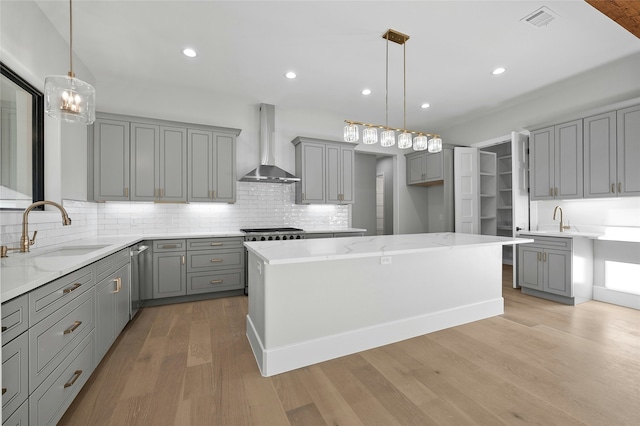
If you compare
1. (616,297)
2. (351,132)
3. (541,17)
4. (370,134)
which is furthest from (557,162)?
(351,132)

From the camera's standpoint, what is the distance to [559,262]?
3.69 m

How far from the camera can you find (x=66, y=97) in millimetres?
1814

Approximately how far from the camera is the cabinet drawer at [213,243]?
3754 mm

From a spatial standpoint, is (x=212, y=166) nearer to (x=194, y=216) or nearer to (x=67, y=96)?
(x=194, y=216)

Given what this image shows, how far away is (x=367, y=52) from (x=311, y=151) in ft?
Result: 6.02

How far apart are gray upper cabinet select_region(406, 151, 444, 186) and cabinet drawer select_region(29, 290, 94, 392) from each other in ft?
17.9

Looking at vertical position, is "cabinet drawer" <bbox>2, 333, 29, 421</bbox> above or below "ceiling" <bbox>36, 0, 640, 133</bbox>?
below

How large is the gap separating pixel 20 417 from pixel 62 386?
0.37 metres

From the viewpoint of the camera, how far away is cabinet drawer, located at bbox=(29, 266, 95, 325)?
131 cm

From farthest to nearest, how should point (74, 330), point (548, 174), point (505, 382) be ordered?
point (548, 174)
point (505, 382)
point (74, 330)

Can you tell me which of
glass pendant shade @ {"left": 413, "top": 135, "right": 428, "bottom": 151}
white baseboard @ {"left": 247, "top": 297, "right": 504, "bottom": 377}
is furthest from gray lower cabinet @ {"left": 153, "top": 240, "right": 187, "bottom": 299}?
glass pendant shade @ {"left": 413, "top": 135, "right": 428, "bottom": 151}

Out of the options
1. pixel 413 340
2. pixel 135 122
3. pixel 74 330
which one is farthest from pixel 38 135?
pixel 413 340

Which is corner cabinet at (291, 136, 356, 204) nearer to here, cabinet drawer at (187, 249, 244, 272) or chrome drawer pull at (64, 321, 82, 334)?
cabinet drawer at (187, 249, 244, 272)

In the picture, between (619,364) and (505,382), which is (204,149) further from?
(619,364)
